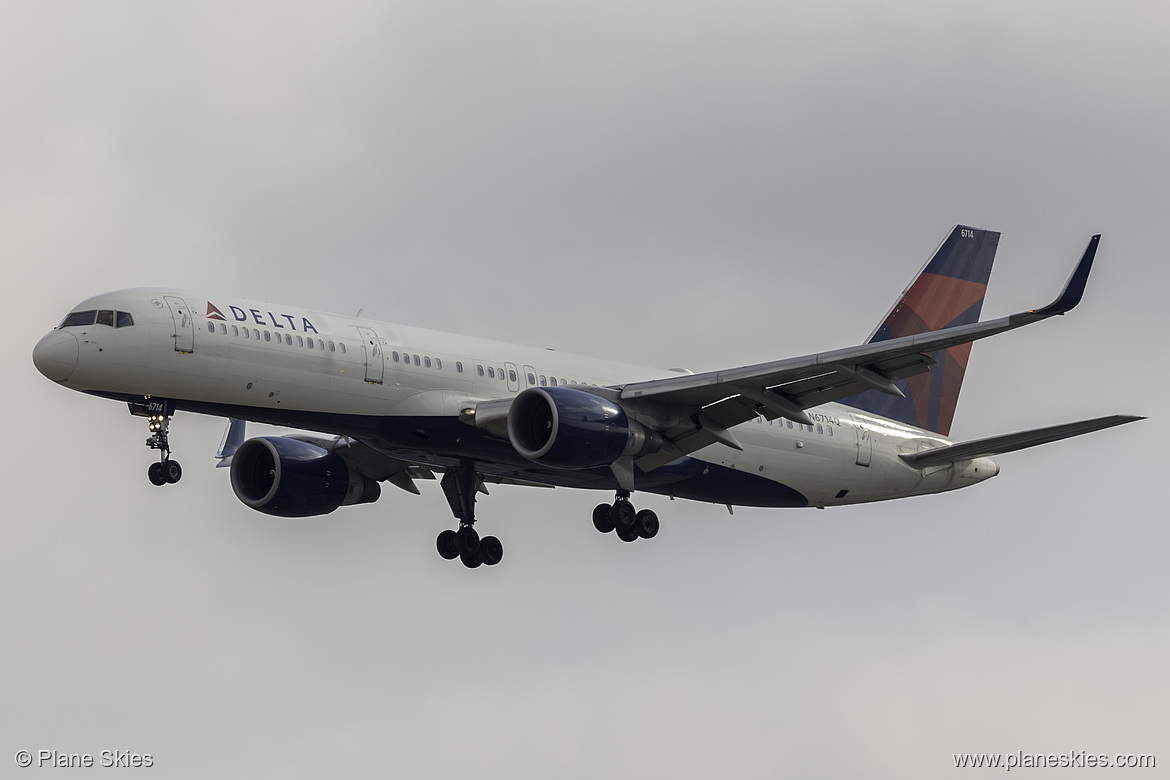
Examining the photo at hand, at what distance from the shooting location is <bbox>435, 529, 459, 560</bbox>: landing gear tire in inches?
1581

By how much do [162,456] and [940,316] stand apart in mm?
24700

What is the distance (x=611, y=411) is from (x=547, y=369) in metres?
3.39

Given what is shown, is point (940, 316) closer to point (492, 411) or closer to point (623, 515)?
A: point (623, 515)

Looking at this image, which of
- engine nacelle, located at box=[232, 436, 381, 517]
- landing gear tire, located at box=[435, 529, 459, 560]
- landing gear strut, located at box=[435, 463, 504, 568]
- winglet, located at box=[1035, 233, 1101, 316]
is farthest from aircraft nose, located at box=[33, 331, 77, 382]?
winglet, located at box=[1035, 233, 1101, 316]

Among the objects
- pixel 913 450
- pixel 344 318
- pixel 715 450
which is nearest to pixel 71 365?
pixel 344 318

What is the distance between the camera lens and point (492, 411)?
1361 inches

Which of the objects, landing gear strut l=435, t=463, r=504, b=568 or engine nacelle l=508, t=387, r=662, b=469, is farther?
landing gear strut l=435, t=463, r=504, b=568

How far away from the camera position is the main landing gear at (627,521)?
37.4 meters

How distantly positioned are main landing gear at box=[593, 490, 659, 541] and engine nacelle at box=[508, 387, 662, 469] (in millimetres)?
2881

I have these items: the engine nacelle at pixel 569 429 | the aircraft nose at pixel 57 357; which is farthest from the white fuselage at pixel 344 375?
the engine nacelle at pixel 569 429

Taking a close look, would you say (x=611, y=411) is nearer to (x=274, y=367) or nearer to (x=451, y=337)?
(x=451, y=337)

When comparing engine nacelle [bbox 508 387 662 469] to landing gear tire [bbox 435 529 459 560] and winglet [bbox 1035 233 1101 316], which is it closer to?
landing gear tire [bbox 435 529 459 560]

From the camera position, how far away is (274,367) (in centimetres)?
3250

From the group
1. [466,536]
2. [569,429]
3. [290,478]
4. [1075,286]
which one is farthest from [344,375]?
[1075,286]
